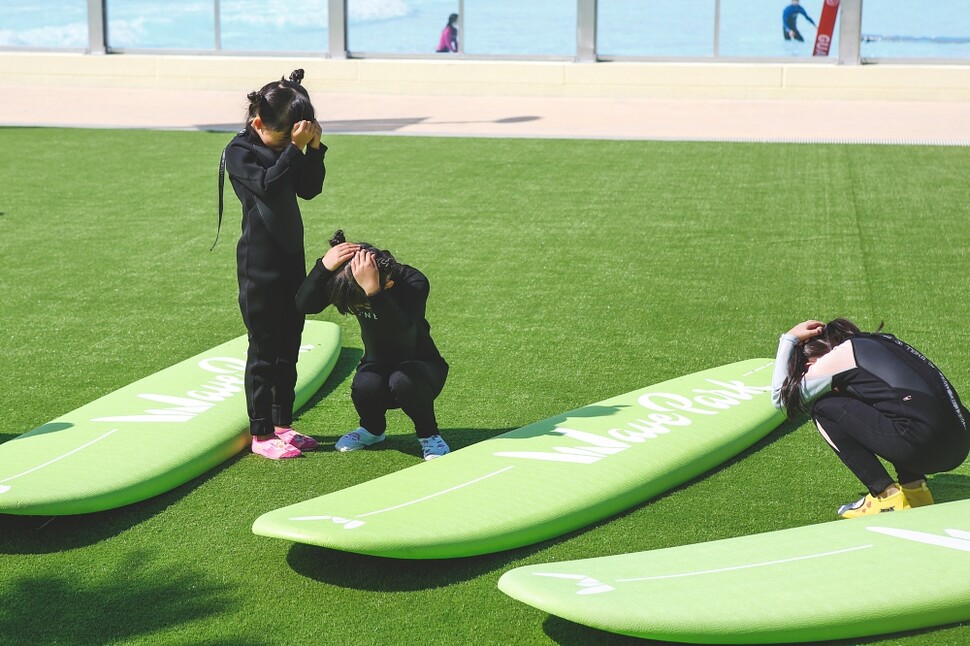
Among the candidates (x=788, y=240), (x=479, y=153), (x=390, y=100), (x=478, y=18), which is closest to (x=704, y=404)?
(x=788, y=240)

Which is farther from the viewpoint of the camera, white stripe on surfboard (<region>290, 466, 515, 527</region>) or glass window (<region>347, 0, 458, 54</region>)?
glass window (<region>347, 0, 458, 54</region>)

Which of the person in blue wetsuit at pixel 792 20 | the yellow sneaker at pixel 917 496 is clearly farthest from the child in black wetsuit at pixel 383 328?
the person in blue wetsuit at pixel 792 20

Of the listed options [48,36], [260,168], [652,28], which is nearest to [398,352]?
[260,168]

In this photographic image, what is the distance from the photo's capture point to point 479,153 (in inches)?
465

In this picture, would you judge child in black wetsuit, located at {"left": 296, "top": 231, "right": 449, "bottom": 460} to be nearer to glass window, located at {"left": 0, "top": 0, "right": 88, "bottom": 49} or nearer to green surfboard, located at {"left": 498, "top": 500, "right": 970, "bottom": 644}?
green surfboard, located at {"left": 498, "top": 500, "right": 970, "bottom": 644}

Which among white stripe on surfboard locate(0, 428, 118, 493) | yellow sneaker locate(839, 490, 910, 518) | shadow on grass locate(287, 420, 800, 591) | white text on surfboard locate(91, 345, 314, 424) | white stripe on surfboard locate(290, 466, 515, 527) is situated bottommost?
shadow on grass locate(287, 420, 800, 591)

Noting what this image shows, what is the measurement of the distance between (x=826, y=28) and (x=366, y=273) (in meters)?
14.3

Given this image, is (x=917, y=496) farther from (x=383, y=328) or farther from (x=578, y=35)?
(x=578, y=35)

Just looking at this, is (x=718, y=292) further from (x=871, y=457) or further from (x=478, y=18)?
(x=478, y=18)

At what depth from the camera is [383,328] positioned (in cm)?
432

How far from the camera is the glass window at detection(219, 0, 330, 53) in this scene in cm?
1836

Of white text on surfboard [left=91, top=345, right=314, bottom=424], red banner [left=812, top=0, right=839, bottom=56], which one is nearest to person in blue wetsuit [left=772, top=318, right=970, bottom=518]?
white text on surfboard [left=91, top=345, right=314, bottom=424]

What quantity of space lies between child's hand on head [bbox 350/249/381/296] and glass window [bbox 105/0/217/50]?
614 inches

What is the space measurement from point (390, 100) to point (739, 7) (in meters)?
5.34
